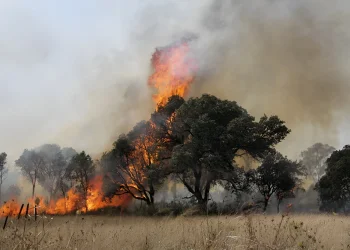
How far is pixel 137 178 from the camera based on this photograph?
4000 cm

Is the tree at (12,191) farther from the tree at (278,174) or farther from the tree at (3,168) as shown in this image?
the tree at (278,174)

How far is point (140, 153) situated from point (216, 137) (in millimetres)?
13071

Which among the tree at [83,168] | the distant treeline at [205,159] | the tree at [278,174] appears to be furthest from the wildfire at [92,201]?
the tree at [278,174]

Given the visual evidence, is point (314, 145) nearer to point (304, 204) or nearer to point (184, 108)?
point (304, 204)

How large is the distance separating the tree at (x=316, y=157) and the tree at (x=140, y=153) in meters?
51.6

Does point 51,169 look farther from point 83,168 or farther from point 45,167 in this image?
point 83,168

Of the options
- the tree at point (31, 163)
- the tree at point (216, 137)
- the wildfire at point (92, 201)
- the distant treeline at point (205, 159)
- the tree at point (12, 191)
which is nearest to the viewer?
the tree at point (216, 137)

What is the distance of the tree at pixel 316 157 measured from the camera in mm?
75688

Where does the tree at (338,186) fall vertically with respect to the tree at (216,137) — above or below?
below

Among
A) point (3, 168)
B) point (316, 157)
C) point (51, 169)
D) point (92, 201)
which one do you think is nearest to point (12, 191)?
point (3, 168)

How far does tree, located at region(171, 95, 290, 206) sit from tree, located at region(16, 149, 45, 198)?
3992cm

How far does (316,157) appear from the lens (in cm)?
7731

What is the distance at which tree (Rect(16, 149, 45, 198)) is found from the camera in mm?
62000

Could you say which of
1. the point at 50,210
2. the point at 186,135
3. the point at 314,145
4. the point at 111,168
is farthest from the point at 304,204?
the point at 50,210
